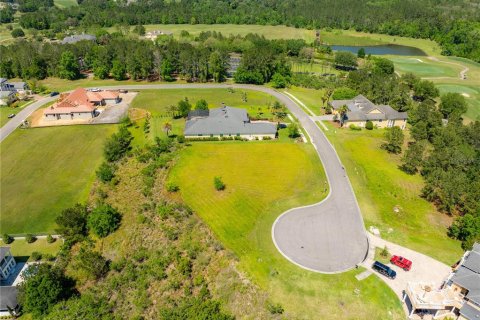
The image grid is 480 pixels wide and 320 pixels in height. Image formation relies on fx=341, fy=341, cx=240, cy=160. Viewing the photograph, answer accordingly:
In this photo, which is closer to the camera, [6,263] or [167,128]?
[6,263]

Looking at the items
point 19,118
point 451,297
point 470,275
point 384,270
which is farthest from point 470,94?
point 19,118

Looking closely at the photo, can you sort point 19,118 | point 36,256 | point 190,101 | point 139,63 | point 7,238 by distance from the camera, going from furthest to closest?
point 139,63
point 190,101
point 19,118
point 7,238
point 36,256

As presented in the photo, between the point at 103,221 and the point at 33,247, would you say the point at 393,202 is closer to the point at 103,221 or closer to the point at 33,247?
the point at 103,221

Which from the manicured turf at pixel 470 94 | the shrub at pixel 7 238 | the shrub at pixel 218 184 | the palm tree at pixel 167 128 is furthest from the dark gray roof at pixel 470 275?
the manicured turf at pixel 470 94

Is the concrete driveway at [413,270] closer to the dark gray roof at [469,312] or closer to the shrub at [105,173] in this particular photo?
the dark gray roof at [469,312]

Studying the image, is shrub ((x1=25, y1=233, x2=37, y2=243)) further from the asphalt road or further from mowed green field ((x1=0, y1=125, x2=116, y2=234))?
the asphalt road

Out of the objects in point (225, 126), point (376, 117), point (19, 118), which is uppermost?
point (376, 117)

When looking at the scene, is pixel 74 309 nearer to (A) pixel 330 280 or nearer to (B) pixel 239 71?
(A) pixel 330 280

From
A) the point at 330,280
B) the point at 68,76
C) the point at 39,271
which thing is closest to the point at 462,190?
the point at 330,280
